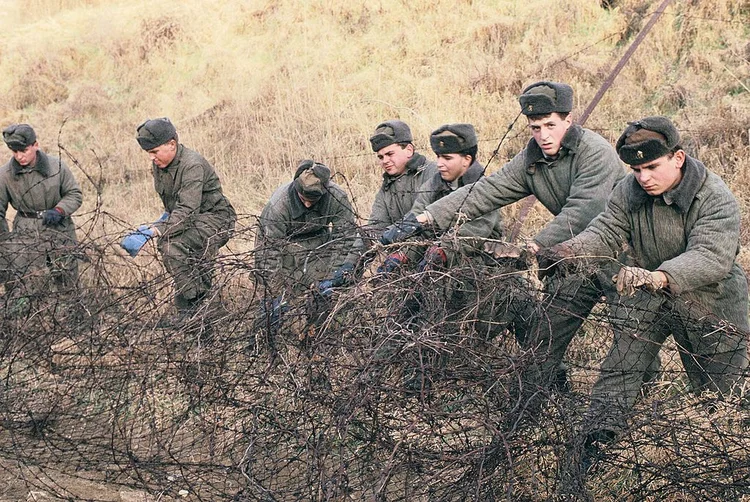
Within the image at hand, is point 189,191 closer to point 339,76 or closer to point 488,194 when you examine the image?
point 488,194

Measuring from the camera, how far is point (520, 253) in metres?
4.45

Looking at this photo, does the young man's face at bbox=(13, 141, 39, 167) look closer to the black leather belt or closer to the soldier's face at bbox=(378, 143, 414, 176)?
the black leather belt

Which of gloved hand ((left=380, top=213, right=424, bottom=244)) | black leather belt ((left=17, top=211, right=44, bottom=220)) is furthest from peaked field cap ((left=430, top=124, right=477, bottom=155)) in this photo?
black leather belt ((left=17, top=211, right=44, bottom=220))

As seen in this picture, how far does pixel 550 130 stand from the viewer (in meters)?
5.09

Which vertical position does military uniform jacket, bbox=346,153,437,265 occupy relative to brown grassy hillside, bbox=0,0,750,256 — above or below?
above

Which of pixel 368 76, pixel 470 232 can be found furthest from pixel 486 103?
pixel 470 232

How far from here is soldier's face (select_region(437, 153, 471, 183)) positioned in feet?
18.9

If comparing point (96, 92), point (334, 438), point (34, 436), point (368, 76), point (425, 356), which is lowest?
point (96, 92)

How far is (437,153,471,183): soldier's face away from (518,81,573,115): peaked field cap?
806 mm

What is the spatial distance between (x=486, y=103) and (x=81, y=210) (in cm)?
595

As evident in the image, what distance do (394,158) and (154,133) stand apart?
6.35ft

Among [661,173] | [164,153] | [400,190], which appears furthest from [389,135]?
[661,173]

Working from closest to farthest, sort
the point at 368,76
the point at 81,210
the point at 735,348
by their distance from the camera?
the point at 735,348
the point at 81,210
the point at 368,76

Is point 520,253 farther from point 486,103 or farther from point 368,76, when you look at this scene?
point 368,76
